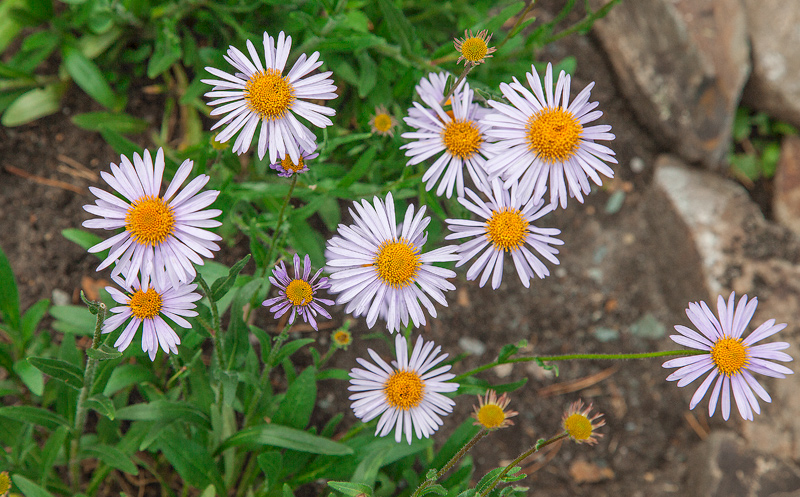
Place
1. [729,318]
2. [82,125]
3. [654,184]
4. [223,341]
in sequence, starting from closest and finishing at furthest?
[729,318], [223,341], [82,125], [654,184]

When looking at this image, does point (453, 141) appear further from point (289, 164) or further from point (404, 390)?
point (404, 390)

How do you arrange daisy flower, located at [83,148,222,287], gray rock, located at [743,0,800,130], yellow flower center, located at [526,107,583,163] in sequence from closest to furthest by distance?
daisy flower, located at [83,148,222,287] → yellow flower center, located at [526,107,583,163] → gray rock, located at [743,0,800,130]

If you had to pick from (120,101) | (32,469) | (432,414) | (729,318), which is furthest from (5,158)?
(729,318)

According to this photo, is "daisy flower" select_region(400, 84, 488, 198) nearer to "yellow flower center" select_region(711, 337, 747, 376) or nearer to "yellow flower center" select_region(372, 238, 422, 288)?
"yellow flower center" select_region(372, 238, 422, 288)

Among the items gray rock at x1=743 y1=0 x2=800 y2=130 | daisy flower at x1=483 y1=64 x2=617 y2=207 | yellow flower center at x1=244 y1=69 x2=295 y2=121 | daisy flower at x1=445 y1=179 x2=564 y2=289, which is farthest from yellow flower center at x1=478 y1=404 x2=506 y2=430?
gray rock at x1=743 y1=0 x2=800 y2=130

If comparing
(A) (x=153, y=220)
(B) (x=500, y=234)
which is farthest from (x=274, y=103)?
(B) (x=500, y=234)

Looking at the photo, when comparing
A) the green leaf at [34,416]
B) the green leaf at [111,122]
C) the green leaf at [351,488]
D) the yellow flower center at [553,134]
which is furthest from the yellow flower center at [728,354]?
the green leaf at [111,122]

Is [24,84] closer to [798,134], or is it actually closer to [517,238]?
[517,238]
